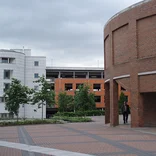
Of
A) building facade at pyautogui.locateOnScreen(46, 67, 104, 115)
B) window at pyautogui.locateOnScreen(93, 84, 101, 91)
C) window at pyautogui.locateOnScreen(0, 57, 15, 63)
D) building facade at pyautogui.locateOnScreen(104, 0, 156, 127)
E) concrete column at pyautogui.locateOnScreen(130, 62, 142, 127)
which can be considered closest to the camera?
building facade at pyautogui.locateOnScreen(104, 0, 156, 127)

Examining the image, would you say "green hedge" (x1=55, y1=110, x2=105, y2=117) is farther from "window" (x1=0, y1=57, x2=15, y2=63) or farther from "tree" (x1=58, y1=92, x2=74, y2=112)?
"window" (x1=0, y1=57, x2=15, y2=63)

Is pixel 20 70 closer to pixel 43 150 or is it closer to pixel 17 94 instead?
pixel 17 94

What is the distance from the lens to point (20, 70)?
6919cm

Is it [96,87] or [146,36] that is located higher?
[96,87]

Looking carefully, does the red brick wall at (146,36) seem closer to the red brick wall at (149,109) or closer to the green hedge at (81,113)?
the red brick wall at (149,109)

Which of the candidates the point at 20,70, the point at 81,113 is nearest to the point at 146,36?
the point at 81,113

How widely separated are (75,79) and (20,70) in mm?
16555

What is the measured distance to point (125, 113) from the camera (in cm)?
2731

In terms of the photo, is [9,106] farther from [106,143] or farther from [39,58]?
[39,58]

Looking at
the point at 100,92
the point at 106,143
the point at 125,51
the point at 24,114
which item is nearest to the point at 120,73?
the point at 125,51

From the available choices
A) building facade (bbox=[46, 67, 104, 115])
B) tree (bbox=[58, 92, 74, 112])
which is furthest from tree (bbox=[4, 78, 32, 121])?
building facade (bbox=[46, 67, 104, 115])

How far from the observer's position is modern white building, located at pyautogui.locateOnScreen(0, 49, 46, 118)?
6681 cm

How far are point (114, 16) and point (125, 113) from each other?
818 cm

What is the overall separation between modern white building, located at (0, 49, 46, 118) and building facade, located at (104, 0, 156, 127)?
42096 mm
